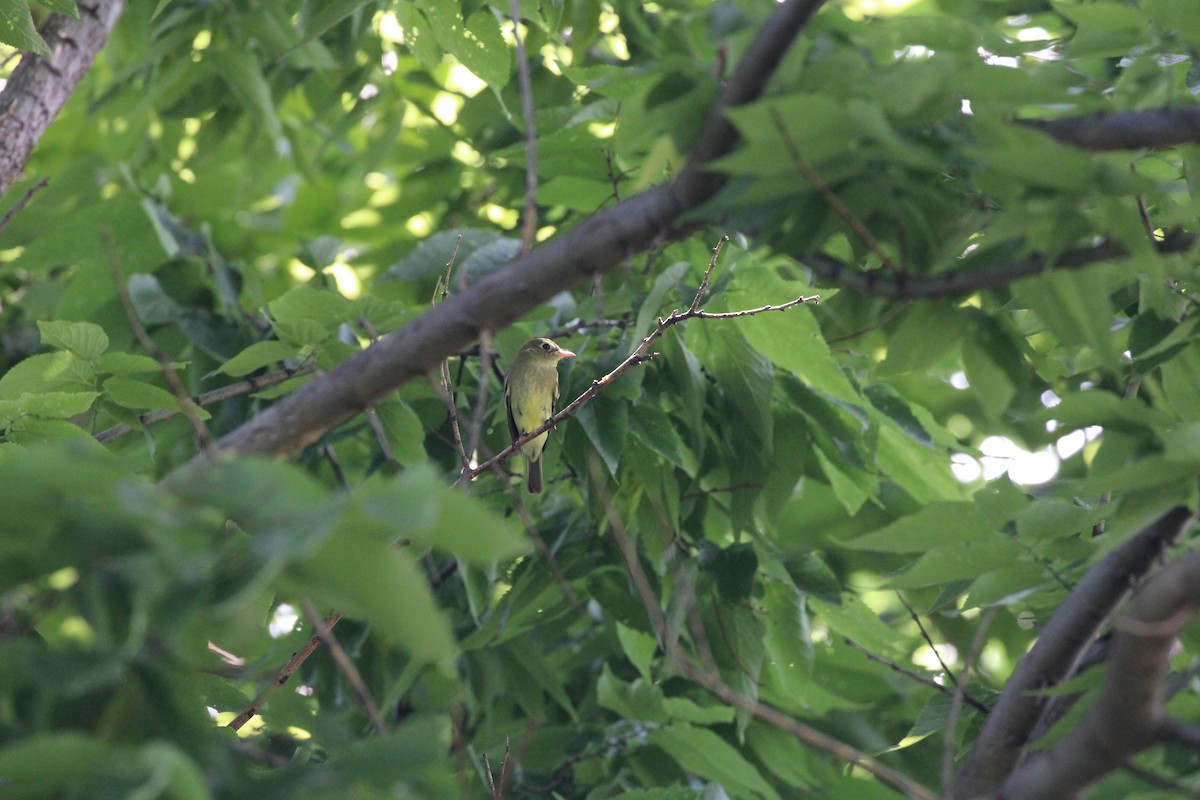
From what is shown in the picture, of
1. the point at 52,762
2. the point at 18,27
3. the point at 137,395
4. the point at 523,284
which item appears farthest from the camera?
the point at 137,395

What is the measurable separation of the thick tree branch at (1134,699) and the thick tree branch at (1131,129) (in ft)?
2.40

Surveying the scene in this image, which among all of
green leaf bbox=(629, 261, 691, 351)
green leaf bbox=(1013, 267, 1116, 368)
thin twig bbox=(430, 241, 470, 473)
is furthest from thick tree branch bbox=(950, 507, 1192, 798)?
green leaf bbox=(629, 261, 691, 351)

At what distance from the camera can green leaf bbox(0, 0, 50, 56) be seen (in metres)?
3.11

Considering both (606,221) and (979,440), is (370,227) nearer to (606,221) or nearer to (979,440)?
(979,440)

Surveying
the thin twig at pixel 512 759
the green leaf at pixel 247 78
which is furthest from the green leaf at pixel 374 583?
the green leaf at pixel 247 78

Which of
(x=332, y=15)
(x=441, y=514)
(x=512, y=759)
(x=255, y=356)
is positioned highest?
(x=332, y=15)

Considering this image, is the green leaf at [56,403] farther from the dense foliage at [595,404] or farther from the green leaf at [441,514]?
the green leaf at [441,514]

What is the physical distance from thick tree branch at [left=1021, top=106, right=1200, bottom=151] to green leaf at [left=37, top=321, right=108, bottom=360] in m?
2.51

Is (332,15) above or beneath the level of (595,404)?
above

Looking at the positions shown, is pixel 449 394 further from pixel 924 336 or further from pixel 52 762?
pixel 52 762

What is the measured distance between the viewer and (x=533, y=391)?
24.3 feet

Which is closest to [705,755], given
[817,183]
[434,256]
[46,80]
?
[434,256]

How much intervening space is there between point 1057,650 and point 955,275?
98 centimetres

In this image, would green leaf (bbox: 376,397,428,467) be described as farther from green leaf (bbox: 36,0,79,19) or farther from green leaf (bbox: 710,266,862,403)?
green leaf (bbox: 36,0,79,19)
